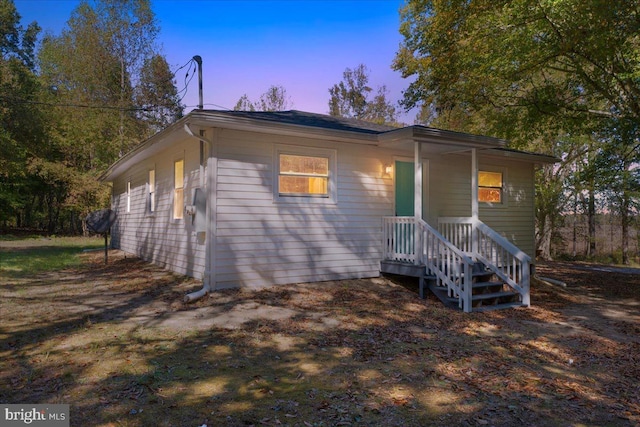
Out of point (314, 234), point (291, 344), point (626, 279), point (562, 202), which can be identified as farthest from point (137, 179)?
point (562, 202)

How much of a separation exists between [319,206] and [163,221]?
13.4ft

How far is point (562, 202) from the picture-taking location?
16781 millimetres

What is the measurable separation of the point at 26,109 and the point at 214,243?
506 inches

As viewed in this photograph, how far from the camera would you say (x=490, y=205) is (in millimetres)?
10016

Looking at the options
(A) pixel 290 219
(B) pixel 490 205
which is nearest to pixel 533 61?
(B) pixel 490 205

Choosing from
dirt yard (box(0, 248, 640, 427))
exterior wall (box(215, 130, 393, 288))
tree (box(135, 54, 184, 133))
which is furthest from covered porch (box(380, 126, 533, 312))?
tree (box(135, 54, 184, 133))

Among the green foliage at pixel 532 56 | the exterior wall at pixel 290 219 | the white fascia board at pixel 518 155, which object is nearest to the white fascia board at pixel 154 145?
the exterior wall at pixel 290 219

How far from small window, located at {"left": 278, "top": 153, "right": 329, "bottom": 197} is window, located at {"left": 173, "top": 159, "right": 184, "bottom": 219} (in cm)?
248

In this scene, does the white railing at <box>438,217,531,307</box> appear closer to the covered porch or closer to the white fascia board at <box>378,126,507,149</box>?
the covered porch

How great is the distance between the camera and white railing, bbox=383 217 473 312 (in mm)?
6211

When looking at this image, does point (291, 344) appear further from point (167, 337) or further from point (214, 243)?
point (214, 243)

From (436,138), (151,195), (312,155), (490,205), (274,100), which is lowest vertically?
(490,205)

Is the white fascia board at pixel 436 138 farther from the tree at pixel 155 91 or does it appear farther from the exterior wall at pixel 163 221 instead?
the tree at pixel 155 91

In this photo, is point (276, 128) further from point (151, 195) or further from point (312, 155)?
point (151, 195)
